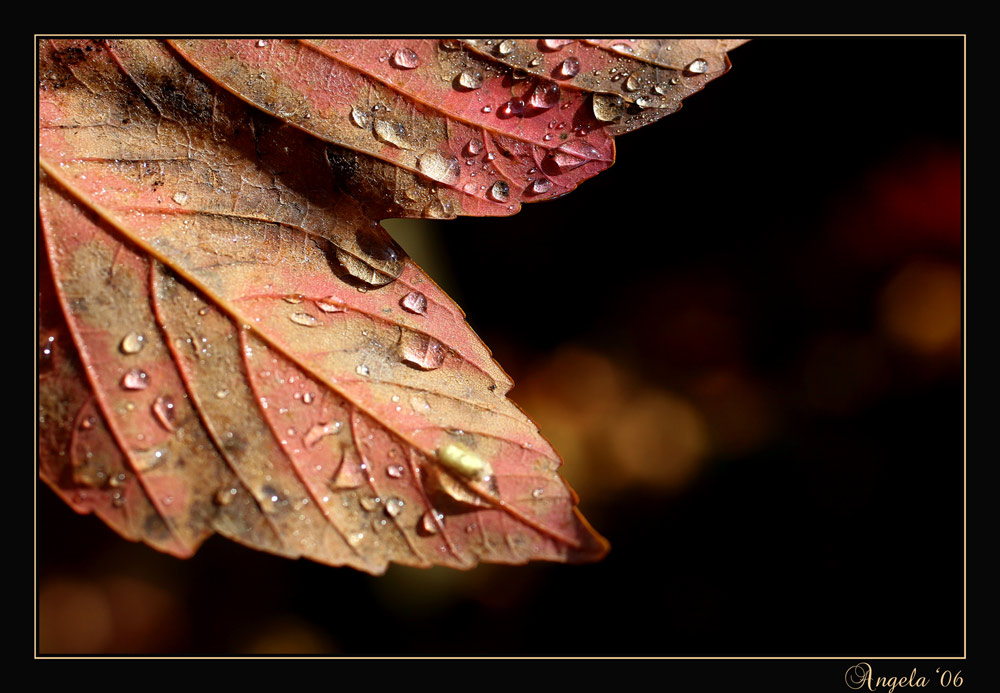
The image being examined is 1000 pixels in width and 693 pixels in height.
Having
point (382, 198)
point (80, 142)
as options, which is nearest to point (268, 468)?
point (382, 198)

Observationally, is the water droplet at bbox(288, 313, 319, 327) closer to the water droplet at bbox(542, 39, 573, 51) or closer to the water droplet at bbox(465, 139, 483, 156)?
the water droplet at bbox(465, 139, 483, 156)

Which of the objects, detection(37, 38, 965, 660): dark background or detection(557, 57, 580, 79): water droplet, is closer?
detection(557, 57, 580, 79): water droplet

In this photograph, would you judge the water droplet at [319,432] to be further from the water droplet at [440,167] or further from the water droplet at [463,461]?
the water droplet at [440,167]

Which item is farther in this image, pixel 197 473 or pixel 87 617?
pixel 87 617

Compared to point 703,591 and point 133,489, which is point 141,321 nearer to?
point 133,489

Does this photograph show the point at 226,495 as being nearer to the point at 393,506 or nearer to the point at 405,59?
the point at 393,506

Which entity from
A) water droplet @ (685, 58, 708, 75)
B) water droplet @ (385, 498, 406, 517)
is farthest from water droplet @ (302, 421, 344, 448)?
water droplet @ (685, 58, 708, 75)
